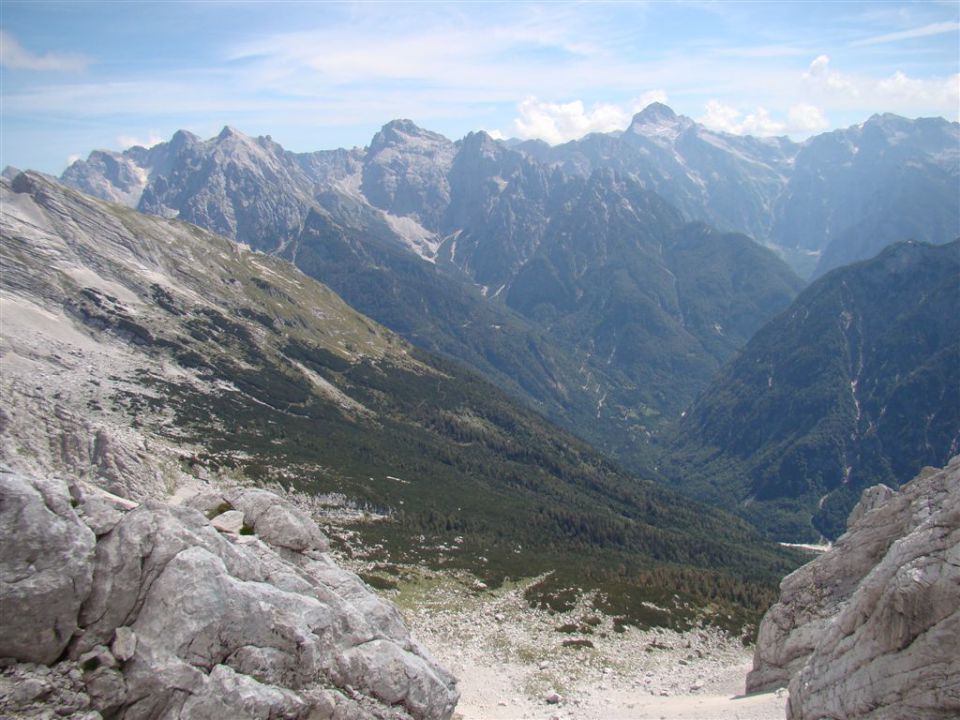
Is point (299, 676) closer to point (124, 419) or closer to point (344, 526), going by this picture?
point (344, 526)

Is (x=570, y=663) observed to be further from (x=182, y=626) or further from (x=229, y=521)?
(x=182, y=626)

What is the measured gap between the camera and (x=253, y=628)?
102 ft

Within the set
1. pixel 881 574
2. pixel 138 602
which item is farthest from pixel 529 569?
pixel 138 602

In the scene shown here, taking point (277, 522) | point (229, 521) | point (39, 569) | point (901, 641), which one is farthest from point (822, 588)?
point (39, 569)

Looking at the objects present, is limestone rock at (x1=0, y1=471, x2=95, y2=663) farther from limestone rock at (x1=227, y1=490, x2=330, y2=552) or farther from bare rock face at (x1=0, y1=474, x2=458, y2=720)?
limestone rock at (x1=227, y1=490, x2=330, y2=552)

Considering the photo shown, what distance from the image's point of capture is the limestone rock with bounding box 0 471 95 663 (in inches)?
1073

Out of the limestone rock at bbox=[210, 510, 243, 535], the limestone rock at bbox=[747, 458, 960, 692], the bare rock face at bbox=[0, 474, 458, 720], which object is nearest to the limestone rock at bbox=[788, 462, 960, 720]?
the limestone rock at bbox=[747, 458, 960, 692]

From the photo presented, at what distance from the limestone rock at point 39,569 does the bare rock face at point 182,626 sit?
48 mm

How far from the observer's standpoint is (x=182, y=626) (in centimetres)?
2973

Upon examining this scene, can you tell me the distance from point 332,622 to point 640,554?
15438 centimetres

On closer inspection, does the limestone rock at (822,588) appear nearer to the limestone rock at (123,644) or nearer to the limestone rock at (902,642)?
the limestone rock at (902,642)

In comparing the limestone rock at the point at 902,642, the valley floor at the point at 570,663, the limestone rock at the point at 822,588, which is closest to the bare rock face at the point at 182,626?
the valley floor at the point at 570,663

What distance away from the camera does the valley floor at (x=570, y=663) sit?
174 feet

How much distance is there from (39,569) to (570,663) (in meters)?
49.0
